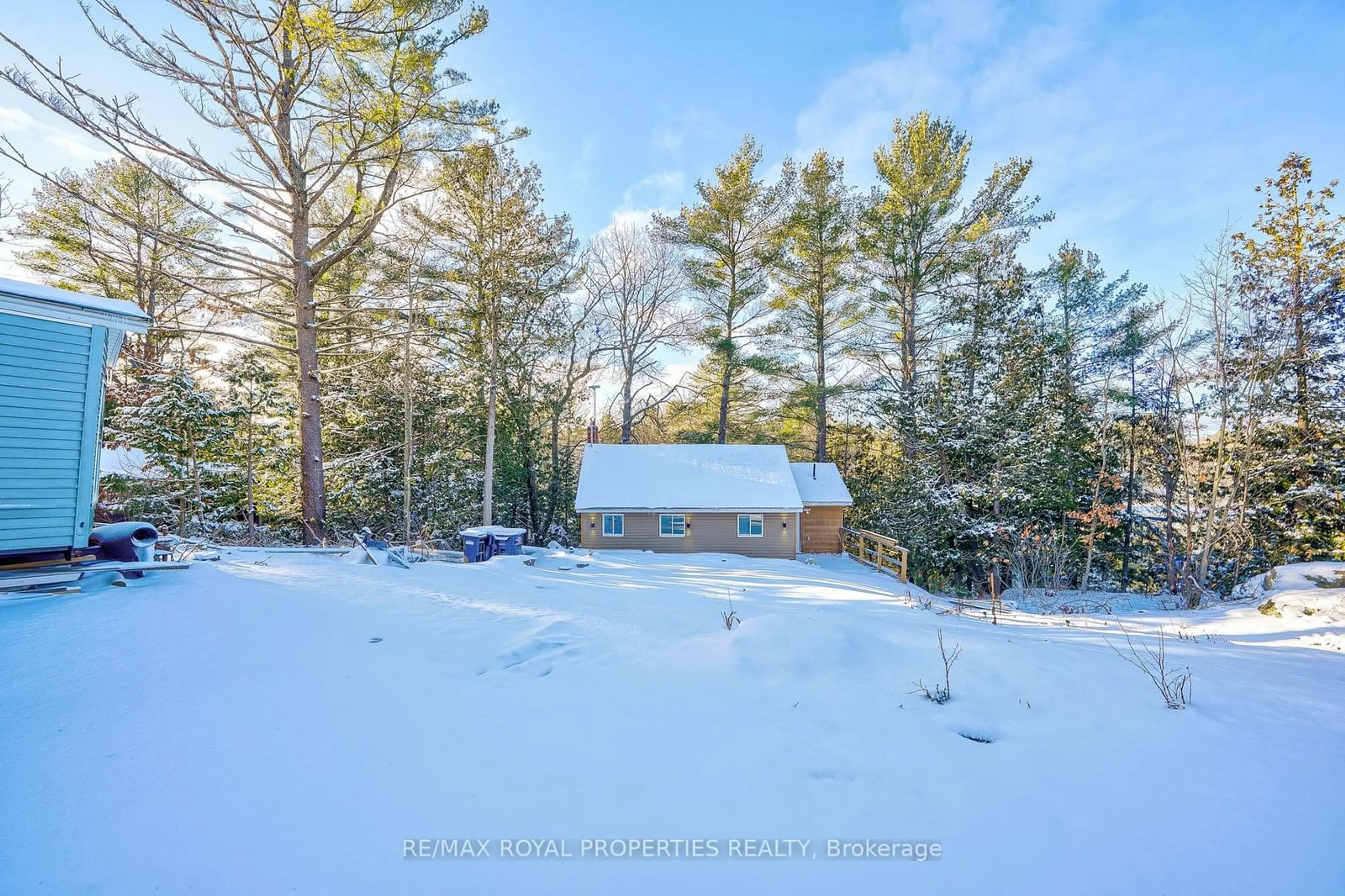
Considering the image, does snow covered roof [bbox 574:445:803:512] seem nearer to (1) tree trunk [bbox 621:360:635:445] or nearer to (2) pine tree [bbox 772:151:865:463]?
(1) tree trunk [bbox 621:360:635:445]

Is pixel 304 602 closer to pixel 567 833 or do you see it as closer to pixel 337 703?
pixel 337 703

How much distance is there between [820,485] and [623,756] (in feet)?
48.6

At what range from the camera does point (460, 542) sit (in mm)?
14695

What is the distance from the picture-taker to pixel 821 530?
53.1 ft

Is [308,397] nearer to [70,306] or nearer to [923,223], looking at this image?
[70,306]

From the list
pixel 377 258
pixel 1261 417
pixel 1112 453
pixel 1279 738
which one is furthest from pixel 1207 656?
pixel 377 258

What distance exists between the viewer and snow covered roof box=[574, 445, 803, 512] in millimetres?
14359

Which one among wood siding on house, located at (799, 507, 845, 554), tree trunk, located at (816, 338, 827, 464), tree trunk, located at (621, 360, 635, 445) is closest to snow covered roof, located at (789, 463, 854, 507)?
wood siding on house, located at (799, 507, 845, 554)

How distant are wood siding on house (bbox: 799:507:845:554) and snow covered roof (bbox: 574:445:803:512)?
1.35 metres

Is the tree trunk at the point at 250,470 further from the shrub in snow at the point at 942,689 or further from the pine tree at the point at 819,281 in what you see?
the pine tree at the point at 819,281

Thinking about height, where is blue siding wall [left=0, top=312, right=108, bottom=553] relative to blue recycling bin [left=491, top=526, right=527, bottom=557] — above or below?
above

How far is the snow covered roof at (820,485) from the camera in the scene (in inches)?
621

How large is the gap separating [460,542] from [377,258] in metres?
8.67

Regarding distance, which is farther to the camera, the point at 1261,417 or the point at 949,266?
the point at 949,266
